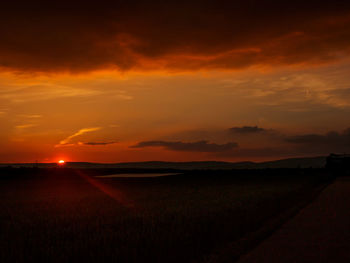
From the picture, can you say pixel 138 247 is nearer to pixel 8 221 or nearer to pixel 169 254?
pixel 169 254

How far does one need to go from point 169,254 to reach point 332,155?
84516 mm

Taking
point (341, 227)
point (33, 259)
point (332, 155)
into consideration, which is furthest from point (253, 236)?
point (332, 155)

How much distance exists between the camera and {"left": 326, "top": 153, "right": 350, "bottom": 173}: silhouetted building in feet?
273

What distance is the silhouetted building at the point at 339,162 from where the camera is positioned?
83256mm

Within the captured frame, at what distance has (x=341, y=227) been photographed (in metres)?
15.2

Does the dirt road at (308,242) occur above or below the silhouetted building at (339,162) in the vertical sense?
below

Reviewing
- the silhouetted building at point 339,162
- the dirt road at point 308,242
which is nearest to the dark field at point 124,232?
the dirt road at point 308,242

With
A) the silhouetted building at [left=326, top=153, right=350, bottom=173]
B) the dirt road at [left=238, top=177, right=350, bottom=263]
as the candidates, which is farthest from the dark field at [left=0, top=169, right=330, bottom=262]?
the silhouetted building at [left=326, top=153, right=350, bottom=173]

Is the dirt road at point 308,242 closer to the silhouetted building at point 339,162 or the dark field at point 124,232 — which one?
the dark field at point 124,232

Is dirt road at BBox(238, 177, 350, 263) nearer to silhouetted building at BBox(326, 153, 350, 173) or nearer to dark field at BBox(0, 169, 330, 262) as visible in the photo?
dark field at BBox(0, 169, 330, 262)

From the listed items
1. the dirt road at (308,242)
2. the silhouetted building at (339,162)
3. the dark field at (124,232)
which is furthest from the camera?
the silhouetted building at (339,162)

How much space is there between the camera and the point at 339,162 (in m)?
86.2

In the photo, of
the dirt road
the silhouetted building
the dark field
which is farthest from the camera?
the silhouetted building

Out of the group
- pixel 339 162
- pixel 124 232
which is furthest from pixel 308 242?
pixel 339 162
